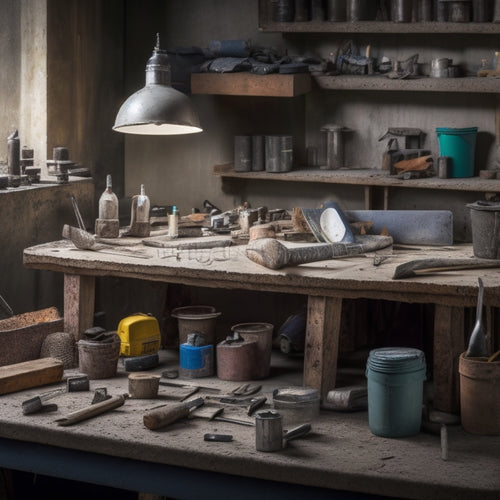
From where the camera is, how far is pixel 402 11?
735 cm

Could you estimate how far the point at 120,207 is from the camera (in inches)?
312

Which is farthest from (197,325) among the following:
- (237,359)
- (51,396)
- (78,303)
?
(51,396)

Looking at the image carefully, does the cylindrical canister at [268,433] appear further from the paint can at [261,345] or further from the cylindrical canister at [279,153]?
the cylindrical canister at [279,153]

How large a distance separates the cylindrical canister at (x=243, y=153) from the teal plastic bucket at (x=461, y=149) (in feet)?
4.67

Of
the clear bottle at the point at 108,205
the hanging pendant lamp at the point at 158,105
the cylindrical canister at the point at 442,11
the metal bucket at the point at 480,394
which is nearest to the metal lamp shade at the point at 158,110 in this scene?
the hanging pendant lamp at the point at 158,105

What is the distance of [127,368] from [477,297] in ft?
6.41

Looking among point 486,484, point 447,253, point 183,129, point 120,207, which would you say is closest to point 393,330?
point 447,253

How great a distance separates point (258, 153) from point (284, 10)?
3.43ft

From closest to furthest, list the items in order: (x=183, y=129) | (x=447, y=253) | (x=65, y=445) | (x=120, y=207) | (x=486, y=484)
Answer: (x=486, y=484) < (x=65, y=445) < (x=447, y=253) < (x=183, y=129) < (x=120, y=207)

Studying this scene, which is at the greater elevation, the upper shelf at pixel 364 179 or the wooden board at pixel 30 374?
the upper shelf at pixel 364 179

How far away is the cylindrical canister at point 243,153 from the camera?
25.4 feet

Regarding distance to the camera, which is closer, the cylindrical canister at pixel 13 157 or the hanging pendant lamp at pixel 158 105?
the hanging pendant lamp at pixel 158 105

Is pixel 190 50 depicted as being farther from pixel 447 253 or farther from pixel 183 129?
pixel 447 253

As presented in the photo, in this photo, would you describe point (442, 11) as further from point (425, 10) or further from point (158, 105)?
point (158, 105)
